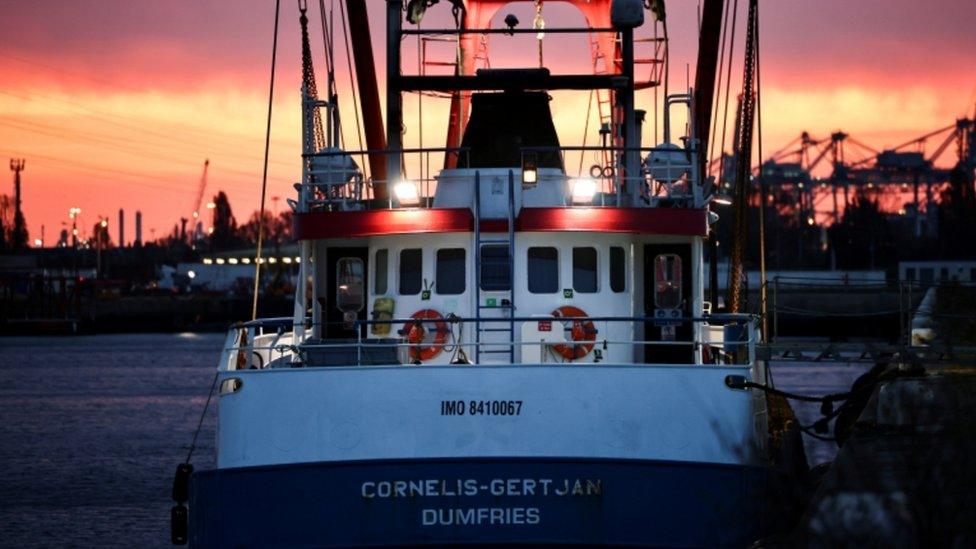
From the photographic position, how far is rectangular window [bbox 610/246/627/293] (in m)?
22.4

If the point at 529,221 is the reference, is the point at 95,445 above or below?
below

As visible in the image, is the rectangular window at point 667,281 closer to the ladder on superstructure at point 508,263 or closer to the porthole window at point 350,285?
the ladder on superstructure at point 508,263

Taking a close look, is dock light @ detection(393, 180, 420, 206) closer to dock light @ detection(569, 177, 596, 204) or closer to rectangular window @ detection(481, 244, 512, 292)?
rectangular window @ detection(481, 244, 512, 292)

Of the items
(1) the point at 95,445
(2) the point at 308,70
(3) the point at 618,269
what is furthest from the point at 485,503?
(1) the point at 95,445

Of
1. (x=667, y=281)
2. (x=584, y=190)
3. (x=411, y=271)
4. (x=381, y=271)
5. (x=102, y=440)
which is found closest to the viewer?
(x=411, y=271)

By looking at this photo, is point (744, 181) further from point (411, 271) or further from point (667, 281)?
point (411, 271)

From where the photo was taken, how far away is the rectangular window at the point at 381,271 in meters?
22.7

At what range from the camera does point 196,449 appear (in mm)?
49844

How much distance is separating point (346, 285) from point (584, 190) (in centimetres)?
365

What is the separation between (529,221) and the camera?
842 inches

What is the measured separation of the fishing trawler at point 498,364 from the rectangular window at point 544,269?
0.03 metres

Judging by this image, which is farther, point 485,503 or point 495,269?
point 495,269

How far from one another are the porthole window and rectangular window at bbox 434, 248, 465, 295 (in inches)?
64.9

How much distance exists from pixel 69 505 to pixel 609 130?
18547 mm
